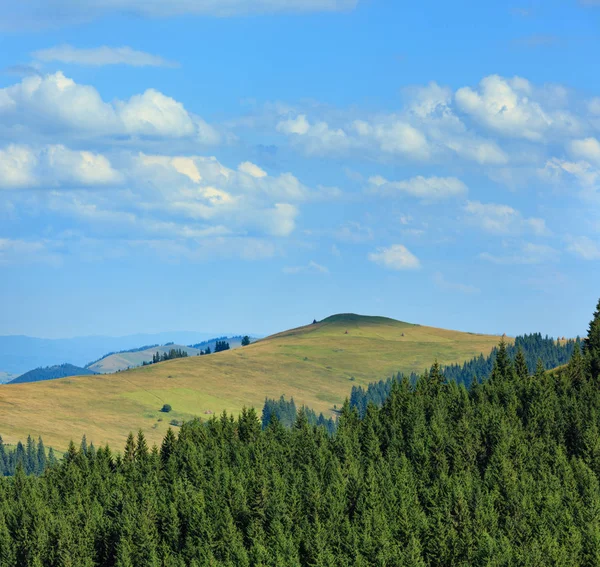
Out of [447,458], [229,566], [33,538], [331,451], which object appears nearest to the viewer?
[229,566]

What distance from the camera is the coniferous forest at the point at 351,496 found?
12094 centimetres

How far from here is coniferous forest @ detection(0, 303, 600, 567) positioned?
121 m

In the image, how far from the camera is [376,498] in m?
138

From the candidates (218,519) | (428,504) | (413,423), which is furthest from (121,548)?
(413,423)

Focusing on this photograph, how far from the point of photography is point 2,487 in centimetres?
18188

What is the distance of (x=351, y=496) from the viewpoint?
147 meters

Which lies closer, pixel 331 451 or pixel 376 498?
pixel 376 498

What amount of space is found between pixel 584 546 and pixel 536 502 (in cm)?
1756

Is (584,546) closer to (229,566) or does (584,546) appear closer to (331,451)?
(229,566)

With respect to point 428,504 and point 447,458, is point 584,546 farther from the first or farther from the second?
point 447,458

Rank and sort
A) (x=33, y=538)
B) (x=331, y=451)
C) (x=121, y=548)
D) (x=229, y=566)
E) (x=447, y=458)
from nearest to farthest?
(x=229, y=566) → (x=121, y=548) → (x=33, y=538) → (x=447, y=458) → (x=331, y=451)

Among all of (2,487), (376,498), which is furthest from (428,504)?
(2,487)

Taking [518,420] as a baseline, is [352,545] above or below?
below

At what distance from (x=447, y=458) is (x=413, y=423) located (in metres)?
20.3
